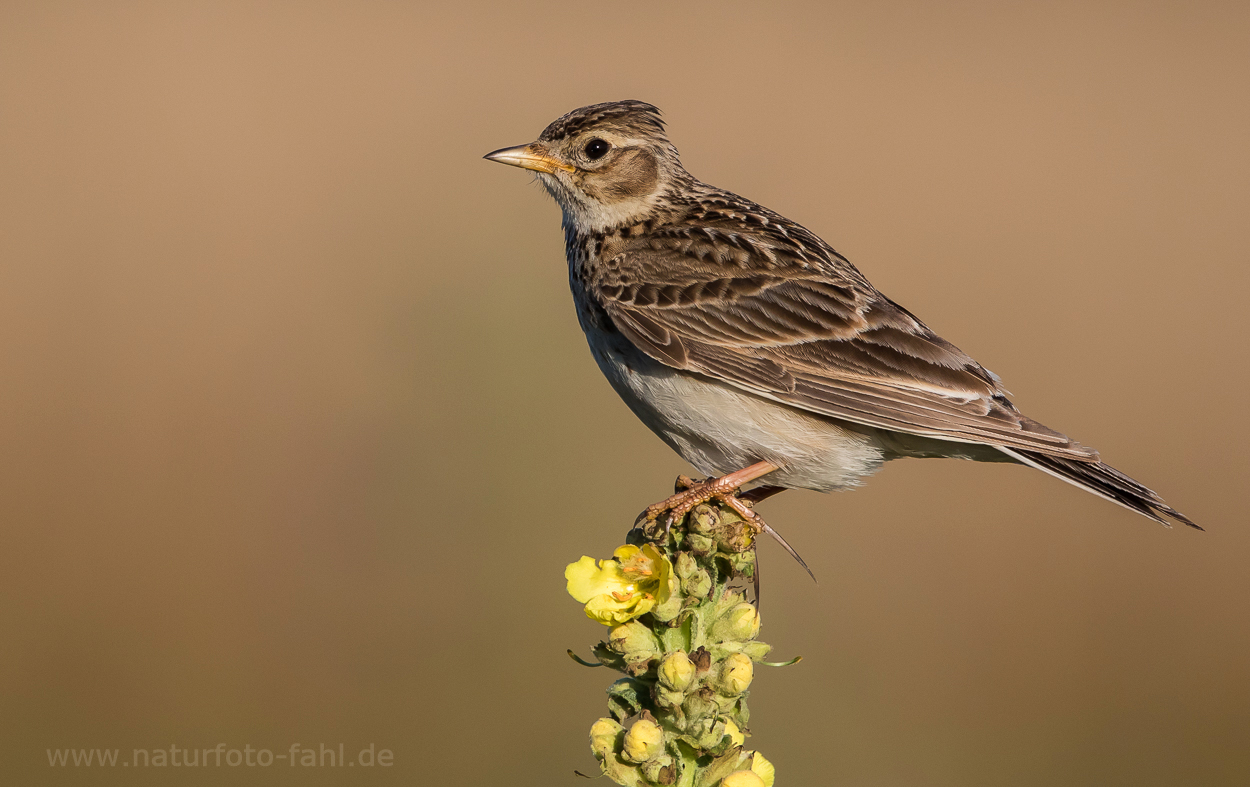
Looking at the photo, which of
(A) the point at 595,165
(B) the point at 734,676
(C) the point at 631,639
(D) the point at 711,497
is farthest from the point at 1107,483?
(A) the point at 595,165

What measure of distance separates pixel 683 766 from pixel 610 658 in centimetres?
28

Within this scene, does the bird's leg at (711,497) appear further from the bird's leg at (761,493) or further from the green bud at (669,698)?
the green bud at (669,698)

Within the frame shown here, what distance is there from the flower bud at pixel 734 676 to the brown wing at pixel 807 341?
196cm

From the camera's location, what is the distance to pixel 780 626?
742cm

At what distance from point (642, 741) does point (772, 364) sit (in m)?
2.44

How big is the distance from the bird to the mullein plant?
45.4 inches

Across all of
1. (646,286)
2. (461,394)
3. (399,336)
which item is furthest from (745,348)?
(399,336)

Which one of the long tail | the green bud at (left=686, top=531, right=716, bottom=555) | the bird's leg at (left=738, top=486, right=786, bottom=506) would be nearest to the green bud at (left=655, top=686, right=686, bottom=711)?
the green bud at (left=686, top=531, right=716, bottom=555)

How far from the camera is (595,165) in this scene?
550cm

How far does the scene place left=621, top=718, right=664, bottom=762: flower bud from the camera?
2400 millimetres

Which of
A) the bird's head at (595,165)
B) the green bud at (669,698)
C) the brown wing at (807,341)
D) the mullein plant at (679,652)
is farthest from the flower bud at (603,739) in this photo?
the bird's head at (595,165)

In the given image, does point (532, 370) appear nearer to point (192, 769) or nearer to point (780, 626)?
point (780, 626)

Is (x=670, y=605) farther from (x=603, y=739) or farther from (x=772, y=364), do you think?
(x=772, y=364)

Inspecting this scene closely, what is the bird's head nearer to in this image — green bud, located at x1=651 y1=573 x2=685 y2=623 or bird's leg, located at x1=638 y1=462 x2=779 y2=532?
bird's leg, located at x1=638 y1=462 x2=779 y2=532
